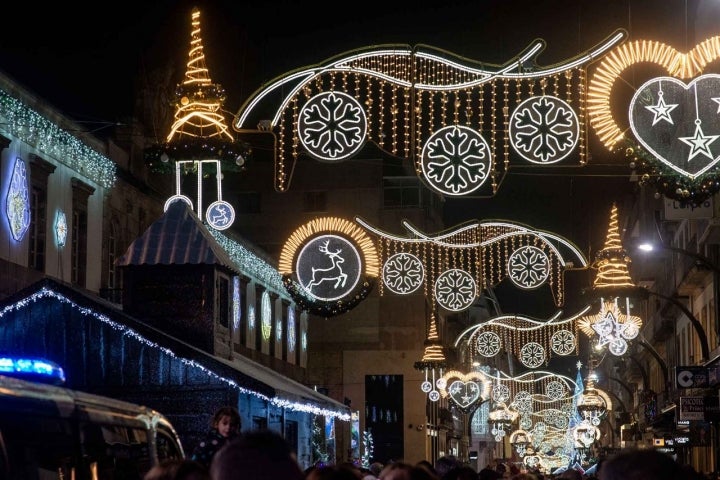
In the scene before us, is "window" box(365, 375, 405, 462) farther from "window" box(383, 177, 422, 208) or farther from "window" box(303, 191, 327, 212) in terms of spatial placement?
"window" box(383, 177, 422, 208)

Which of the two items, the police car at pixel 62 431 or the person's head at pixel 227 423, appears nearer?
the police car at pixel 62 431

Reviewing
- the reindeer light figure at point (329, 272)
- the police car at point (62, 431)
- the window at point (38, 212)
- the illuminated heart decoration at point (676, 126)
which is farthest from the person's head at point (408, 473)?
the window at point (38, 212)

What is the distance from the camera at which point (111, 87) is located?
38.3 meters

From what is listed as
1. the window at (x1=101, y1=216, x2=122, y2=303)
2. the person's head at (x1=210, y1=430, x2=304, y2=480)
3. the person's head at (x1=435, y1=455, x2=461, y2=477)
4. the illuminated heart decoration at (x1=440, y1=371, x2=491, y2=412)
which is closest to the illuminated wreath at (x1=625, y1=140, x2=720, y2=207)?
the person's head at (x1=435, y1=455, x2=461, y2=477)

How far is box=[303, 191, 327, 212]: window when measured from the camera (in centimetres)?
6719

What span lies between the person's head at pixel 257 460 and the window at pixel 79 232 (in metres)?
28.6

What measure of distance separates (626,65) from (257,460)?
12600mm

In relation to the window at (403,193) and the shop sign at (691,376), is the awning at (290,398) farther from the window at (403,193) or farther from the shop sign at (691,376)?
the window at (403,193)

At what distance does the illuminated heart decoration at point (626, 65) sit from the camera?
15.5 meters

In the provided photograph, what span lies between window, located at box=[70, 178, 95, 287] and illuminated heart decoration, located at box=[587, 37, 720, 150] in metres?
19.0

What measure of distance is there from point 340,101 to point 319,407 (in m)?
13.9

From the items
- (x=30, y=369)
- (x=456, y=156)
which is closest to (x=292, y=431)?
(x=456, y=156)

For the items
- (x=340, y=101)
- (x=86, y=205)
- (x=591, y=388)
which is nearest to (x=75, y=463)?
(x=340, y=101)

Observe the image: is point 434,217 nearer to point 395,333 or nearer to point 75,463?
point 395,333
